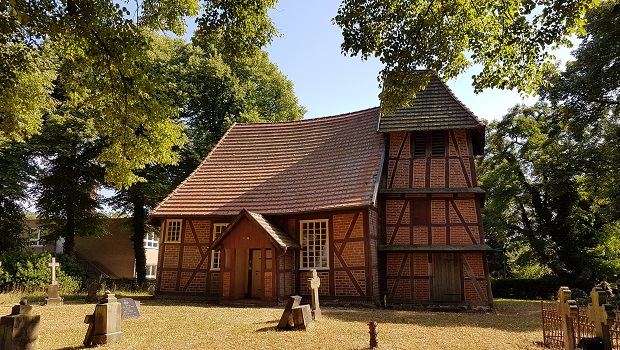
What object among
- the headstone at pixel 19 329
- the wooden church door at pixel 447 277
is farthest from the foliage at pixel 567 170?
the headstone at pixel 19 329

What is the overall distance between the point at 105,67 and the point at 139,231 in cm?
2013

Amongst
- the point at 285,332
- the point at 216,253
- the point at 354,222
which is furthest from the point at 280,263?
the point at 285,332

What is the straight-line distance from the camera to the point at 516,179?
2591 centimetres

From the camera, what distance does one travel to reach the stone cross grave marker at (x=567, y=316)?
7.37 metres

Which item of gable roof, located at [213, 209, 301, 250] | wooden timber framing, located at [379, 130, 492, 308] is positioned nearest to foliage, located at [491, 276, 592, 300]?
wooden timber framing, located at [379, 130, 492, 308]

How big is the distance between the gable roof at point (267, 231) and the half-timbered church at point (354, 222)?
5 cm

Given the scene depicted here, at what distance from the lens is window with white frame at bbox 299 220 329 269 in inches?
656

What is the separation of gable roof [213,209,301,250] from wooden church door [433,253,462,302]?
5557mm

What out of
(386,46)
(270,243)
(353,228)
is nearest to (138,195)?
(270,243)

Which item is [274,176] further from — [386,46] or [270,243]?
[386,46]

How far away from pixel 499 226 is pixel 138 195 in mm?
22650

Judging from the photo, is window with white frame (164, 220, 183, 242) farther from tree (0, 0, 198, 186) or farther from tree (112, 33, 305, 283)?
tree (0, 0, 198, 186)

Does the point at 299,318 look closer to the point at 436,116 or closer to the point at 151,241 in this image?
the point at 436,116

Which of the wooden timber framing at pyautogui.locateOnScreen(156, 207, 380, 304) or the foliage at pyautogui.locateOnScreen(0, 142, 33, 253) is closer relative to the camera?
the wooden timber framing at pyautogui.locateOnScreen(156, 207, 380, 304)
